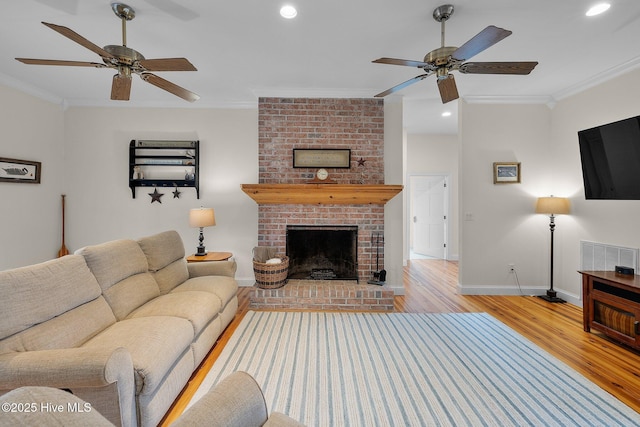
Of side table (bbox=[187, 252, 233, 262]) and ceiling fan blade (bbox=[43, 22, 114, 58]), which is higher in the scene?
ceiling fan blade (bbox=[43, 22, 114, 58])

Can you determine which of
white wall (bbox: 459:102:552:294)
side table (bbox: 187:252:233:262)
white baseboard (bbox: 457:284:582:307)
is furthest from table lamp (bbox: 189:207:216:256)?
white baseboard (bbox: 457:284:582:307)

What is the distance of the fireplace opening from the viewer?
4.14 metres

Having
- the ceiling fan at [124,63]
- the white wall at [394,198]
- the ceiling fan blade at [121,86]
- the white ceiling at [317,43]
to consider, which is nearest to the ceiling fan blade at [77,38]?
the ceiling fan at [124,63]

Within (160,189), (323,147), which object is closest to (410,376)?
(323,147)

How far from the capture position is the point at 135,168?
14.0 feet

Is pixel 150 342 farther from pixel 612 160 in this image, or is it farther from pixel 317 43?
pixel 612 160

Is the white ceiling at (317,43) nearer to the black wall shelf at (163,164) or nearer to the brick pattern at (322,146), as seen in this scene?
the brick pattern at (322,146)

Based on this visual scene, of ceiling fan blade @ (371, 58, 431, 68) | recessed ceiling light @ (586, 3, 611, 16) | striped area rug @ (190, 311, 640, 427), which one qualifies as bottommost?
striped area rug @ (190, 311, 640, 427)

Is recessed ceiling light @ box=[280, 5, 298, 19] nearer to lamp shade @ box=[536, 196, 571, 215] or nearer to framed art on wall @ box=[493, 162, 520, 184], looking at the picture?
framed art on wall @ box=[493, 162, 520, 184]

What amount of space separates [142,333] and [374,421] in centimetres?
152

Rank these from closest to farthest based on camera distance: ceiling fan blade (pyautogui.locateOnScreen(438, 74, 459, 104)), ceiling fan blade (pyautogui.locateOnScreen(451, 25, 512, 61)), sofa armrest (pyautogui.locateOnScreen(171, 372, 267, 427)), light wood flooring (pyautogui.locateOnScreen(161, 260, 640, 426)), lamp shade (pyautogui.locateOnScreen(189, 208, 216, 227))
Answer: sofa armrest (pyautogui.locateOnScreen(171, 372, 267, 427)) → ceiling fan blade (pyautogui.locateOnScreen(451, 25, 512, 61)) → light wood flooring (pyautogui.locateOnScreen(161, 260, 640, 426)) → ceiling fan blade (pyautogui.locateOnScreen(438, 74, 459, 104)) → lamp shade (pyautogui.locateOnScreen(189, 208, 216, 227))

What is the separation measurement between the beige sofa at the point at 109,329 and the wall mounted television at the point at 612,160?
4.29 meters

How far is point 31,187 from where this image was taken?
3.85 m

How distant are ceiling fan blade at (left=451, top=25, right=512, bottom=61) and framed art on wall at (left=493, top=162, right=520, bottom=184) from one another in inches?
100
